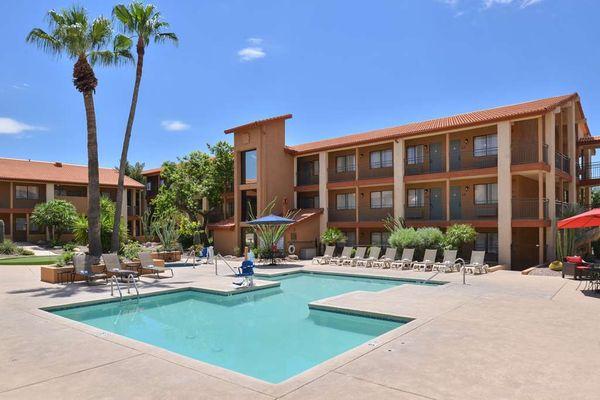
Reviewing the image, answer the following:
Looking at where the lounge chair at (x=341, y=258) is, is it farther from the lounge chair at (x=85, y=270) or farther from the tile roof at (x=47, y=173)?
the tile roof at (x=47, y=173)

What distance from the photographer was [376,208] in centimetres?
3014

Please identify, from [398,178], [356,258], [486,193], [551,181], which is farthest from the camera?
[398,178]

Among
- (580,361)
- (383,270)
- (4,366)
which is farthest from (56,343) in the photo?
(383,270)

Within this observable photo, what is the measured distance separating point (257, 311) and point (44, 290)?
24.8ft

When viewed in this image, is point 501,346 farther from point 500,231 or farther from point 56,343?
point 500,231

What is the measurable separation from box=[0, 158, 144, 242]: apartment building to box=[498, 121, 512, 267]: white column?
35830mm

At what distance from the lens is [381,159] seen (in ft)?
99.2

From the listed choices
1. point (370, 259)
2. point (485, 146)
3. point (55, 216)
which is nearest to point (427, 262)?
point (370, 259)

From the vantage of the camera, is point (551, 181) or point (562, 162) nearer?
point (551, 181)

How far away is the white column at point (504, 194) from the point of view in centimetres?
2242

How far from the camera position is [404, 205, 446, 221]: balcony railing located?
2709 cm

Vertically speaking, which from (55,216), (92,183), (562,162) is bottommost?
(55,216)

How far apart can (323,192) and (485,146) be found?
11141 mm

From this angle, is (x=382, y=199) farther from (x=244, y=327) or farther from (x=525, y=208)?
(x=244, y=327)
